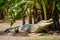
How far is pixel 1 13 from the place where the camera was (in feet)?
Result: 74.4

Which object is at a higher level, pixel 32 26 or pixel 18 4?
pixel 18 4

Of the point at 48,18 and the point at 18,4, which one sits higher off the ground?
the point at 18,4

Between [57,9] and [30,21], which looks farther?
[30,21]

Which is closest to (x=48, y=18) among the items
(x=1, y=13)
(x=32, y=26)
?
(x=32, y=26)

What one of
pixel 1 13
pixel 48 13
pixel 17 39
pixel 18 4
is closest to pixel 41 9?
pixel 48 13

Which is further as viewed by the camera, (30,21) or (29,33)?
(30,21)

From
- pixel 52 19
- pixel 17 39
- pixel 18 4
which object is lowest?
pixel 17 39

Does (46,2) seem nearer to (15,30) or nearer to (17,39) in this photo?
(15,30)

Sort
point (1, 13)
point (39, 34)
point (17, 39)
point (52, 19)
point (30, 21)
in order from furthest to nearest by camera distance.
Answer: point (1, 13) → point (30, 21) → point (52, 19) → point (39, 34) → point (17, 39)

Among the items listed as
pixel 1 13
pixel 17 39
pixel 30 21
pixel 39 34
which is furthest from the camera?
pixel 1 13

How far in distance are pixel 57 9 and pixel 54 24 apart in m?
0.88

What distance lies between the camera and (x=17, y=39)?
9.45 meters

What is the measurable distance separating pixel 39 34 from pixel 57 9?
2.05 m

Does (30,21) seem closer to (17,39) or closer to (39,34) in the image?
(39,34)
